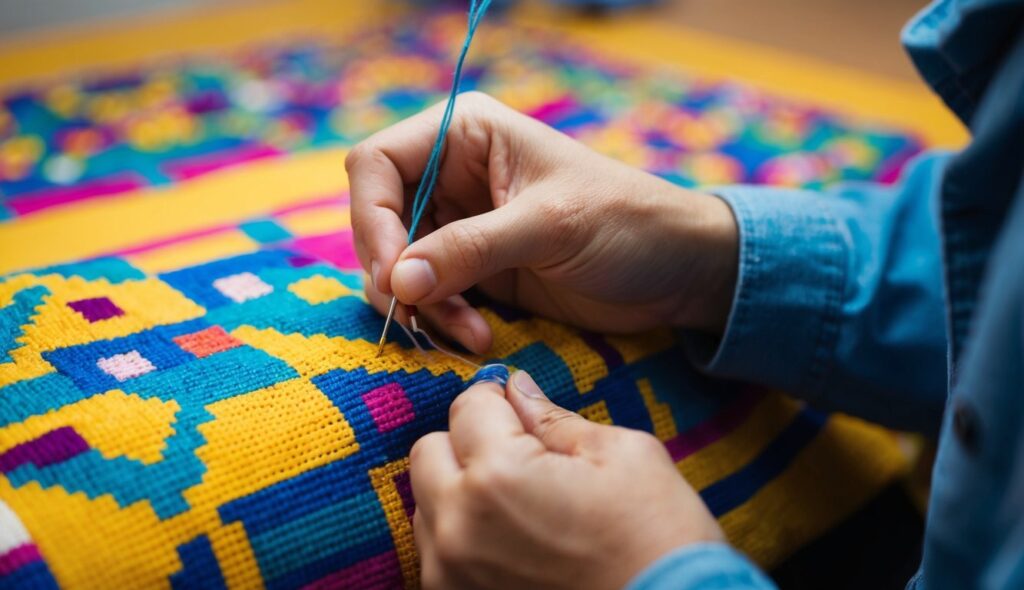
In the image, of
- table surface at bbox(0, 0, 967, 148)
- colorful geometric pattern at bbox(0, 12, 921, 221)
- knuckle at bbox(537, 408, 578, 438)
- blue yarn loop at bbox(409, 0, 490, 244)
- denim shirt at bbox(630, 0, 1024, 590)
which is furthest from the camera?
table surface at bbox(0, 0, 967, 148)

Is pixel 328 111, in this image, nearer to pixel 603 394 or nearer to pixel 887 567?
pixel 603 394

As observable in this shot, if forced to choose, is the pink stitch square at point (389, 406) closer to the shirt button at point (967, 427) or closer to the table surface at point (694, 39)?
the shirt button at point (967, 427)

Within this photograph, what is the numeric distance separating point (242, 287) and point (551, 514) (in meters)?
0.34

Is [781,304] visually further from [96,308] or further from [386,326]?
[96,308]

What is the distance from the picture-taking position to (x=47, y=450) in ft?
1.58

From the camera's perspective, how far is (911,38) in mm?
604

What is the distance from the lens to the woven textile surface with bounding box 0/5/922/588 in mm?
476

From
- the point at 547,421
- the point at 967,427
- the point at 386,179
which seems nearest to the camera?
the point at 967,427

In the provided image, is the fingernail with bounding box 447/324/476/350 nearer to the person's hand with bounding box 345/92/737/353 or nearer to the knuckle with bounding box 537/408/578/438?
the person's hand with bounding box 345/92/737/353

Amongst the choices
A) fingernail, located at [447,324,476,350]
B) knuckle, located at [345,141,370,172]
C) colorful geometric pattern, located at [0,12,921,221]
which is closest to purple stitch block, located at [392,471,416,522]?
fingernail, located at [447,324,476,350]

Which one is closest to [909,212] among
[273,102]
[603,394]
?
[603,394]

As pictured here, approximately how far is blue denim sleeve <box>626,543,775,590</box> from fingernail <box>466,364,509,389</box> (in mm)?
177

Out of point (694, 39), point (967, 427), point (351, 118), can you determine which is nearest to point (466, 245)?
point (967, 427)

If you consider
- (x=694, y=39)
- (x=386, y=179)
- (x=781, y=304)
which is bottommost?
(x=694, y=39)
